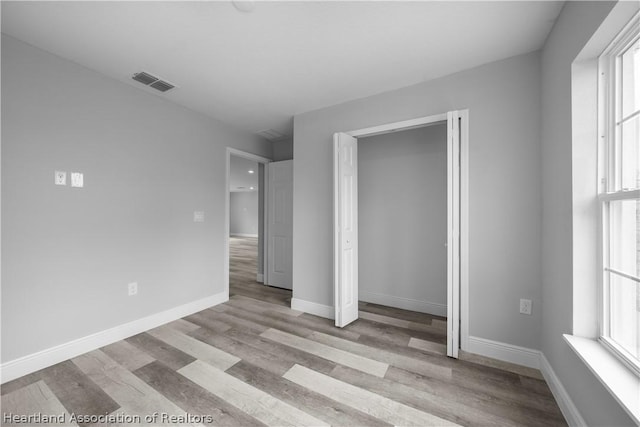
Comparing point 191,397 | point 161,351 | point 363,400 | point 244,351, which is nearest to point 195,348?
point 161,351

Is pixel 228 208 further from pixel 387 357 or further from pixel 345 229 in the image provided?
pixel 387 357

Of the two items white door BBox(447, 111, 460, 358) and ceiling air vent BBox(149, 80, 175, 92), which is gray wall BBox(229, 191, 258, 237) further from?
white door BBox(447, 111, 460, 358)

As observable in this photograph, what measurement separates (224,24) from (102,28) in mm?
905

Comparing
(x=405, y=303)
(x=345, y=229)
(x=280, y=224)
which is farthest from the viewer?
(x=280, y=224)

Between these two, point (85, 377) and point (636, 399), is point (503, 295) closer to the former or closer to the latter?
point (636, 399)

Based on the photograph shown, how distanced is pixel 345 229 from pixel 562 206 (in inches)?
71.4

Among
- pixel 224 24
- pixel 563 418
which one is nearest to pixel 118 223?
pixel 224 24

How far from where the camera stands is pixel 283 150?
462 centimetres

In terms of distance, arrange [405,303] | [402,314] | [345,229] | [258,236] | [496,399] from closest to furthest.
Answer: [496,399] < [345,229] < [402,314] < [405,303] < [258,236]

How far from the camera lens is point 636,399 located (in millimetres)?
1004

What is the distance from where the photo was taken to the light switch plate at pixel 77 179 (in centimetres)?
229

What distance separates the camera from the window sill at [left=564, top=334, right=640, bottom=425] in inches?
39.4

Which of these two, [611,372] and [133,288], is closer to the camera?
[611,372]

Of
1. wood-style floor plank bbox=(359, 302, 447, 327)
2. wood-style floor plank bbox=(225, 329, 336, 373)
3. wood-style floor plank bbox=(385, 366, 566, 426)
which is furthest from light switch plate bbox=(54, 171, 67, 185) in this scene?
wood-style floor plank bbox=(359, 302, 447, 327)
